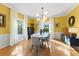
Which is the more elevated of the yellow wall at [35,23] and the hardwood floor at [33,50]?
the yellow wall at [35,23]

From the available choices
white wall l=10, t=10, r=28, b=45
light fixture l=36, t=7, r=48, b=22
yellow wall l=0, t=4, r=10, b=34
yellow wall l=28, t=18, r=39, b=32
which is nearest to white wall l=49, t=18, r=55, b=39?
light fixture l=36, t=7, r=48, b=22

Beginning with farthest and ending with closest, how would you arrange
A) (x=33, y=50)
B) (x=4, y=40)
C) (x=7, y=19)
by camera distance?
(x=7, y=19)
(x=4, y=40)
(x=33, y=50)

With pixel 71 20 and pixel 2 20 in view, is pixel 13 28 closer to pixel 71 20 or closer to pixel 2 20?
pixel 2 20

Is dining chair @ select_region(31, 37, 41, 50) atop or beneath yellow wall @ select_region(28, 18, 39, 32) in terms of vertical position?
beneath

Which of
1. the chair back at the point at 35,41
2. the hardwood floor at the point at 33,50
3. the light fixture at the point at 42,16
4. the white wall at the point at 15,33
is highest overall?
the light fixture at the point at 42,16

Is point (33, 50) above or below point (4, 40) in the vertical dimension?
below

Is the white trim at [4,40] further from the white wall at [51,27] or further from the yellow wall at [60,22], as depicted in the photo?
the yellow wall at [60,22]

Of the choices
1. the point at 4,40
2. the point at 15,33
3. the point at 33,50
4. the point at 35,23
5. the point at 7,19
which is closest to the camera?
the point at 35,23

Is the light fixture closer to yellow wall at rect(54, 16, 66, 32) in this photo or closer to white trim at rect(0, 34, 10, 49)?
yellow wall at rect(54, 16, 66, 32)

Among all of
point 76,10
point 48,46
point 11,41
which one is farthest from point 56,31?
point 11,41

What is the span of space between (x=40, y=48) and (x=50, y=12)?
1.31 metres

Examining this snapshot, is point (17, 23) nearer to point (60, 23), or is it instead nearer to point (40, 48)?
point (40, 48)

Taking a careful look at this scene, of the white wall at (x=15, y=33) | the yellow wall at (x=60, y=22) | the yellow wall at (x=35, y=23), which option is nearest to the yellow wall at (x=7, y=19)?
the white wall at (x=15, y=33)

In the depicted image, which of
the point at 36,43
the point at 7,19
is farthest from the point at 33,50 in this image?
the point at 7,19
